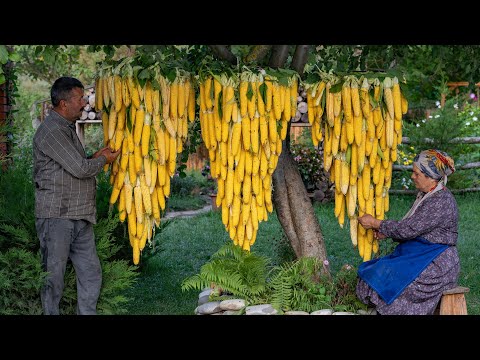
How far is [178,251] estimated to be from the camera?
321 inches

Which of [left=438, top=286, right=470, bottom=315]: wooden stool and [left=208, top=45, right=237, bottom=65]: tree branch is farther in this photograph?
[left=208, top=45, right=237, bottom=65]: tree branch

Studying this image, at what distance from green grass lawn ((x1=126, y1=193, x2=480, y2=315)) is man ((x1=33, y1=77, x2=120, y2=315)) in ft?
3.65

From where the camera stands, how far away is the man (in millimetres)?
4262

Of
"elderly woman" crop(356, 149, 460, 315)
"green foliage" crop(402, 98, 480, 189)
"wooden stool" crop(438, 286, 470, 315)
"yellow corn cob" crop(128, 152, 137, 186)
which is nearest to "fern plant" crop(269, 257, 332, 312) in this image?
"elderly woman" crop(356, 149, 460, 315)

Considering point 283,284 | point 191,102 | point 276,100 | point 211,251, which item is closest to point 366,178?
point 276,100

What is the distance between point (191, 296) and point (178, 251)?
2.04 metres

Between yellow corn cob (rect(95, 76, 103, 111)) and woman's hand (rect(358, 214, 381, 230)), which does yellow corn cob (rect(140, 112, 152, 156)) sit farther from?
woman's hand (rect(358, 214, 381, 230))

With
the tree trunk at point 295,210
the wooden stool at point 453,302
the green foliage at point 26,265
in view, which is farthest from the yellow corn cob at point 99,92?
the wooden stool at point 453,302

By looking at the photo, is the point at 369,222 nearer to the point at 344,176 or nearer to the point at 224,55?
the point at 344,176

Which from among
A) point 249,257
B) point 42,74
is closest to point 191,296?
point 249,257

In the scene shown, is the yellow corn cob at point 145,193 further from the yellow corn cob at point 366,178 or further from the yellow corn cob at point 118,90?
the yellow corn cob at point 366,178

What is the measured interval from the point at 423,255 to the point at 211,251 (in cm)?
415
